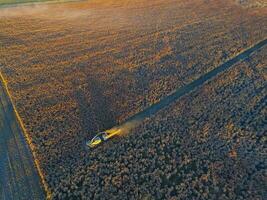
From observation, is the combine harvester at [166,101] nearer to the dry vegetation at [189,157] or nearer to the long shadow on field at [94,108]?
the dry vegetation at [189,157]

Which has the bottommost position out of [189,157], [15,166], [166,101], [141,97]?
[189,157]

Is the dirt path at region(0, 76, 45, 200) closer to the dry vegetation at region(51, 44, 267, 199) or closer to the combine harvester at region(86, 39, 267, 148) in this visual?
the dry vegetation at region(51, 44, 267, 199)

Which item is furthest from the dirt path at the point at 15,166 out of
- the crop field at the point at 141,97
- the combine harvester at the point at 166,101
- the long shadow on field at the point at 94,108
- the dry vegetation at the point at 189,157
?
the long shadow on field at the point at 94,108

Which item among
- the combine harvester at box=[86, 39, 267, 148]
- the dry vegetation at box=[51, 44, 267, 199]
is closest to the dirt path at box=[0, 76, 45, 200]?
the dry vegetation at box=[51, 44, 267, 199]

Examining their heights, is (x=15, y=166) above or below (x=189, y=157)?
above

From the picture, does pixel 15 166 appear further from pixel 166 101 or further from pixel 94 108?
pixel 166 101

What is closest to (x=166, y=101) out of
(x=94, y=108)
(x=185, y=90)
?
(x=185, y=90)
